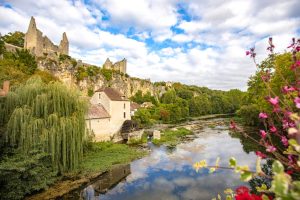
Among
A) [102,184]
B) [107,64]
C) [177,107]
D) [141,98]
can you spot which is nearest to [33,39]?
[107,64]

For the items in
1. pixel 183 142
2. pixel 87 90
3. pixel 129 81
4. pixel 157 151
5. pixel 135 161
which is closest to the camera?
pixel 135 161

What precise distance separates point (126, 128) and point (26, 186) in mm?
18215

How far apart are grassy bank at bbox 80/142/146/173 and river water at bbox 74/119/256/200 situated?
3.15 ft

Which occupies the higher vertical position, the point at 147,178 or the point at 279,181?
the point at 279,181

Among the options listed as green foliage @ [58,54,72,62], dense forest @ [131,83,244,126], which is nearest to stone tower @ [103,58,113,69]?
dense forest @ [131,83,244,126]

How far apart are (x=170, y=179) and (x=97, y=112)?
13.6m

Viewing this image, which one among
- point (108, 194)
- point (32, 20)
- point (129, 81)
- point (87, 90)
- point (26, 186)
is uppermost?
point (32, 20)

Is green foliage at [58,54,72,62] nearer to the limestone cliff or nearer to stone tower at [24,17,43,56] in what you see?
the limestone cliff

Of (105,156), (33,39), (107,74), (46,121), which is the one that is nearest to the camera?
(46,121)

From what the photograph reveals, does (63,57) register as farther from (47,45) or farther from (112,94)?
(112,94)

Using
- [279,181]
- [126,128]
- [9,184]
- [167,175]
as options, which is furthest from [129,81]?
[279,181]

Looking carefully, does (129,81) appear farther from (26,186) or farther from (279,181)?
(279,181)

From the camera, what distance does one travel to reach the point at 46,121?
12836mm

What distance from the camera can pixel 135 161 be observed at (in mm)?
18734
